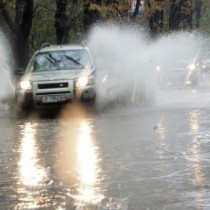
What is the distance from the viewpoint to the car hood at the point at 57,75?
19078 millimetres

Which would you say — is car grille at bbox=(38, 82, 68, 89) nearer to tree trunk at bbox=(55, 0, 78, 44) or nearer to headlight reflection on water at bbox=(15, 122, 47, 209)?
headlight reflection on water at bbox=(15, 122, 47, 209)

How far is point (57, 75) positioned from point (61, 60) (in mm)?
1162

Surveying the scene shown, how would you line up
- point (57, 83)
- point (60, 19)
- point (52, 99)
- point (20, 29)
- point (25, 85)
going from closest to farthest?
1. point (57, 83)
2. point (52, 99)
3. point (25, 85)
4. point (20, 29)
5. point (60, 19)

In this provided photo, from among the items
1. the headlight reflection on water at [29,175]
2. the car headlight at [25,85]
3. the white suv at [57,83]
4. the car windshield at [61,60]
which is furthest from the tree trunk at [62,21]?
the headlight reflection on water at [29,175]

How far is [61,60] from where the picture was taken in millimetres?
20375

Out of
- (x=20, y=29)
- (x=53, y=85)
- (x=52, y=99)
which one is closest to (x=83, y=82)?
(x=53, y=85)

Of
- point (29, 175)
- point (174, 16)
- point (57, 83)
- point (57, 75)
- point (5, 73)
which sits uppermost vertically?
point (29, 175)

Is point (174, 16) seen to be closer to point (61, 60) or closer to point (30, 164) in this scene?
point (61, 60)

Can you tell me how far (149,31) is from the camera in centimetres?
4428

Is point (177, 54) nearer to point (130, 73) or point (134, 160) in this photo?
point (130, 73)

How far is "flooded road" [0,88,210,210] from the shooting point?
26.9ft

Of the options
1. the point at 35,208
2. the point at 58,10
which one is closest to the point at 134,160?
the point at 35,208

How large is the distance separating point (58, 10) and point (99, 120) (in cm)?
1440

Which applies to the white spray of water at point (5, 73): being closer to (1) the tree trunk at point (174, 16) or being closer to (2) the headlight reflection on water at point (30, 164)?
(2) the headlight reflection on water at point (30, 164)
